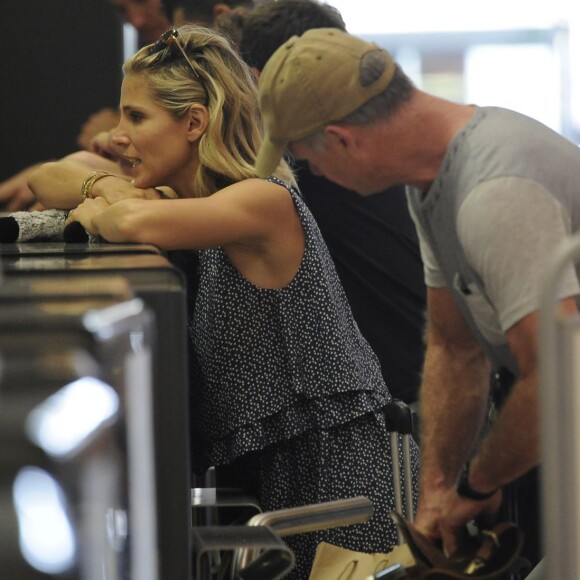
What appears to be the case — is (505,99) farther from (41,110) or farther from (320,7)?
(41,110)

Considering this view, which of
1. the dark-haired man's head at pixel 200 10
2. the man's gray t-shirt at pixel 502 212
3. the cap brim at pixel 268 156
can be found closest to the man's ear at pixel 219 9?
the dark-haired man's head at pixel 200 10

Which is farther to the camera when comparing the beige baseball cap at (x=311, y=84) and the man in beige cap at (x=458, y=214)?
the beige baseball cap at (x=311, y=84)

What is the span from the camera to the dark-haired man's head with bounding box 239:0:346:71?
171cm

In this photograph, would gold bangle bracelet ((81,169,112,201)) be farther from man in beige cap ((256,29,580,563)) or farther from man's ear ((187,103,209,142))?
man in beige cap ((256,29,580,563))

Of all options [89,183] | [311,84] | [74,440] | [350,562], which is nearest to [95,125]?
[89,183]

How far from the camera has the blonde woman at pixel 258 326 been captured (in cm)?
170

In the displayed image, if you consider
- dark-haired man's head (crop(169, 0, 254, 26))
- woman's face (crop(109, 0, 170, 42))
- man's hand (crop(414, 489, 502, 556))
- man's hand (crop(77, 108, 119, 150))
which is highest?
dark-haired man's head (crop(169, 0, 254, 26))

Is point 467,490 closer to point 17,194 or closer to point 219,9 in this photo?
point 219,9

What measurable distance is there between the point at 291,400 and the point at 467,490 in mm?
274

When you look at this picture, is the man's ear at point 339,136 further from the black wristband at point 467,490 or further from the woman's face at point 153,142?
the black wristband at point 467,490

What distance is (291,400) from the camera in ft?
5.64

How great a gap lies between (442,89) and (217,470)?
0.60 metres

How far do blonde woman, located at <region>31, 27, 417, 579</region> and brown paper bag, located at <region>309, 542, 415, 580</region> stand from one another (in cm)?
5

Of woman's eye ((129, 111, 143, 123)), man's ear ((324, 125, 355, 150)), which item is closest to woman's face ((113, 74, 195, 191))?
woman's eye ((129, 111, 143, 123))
